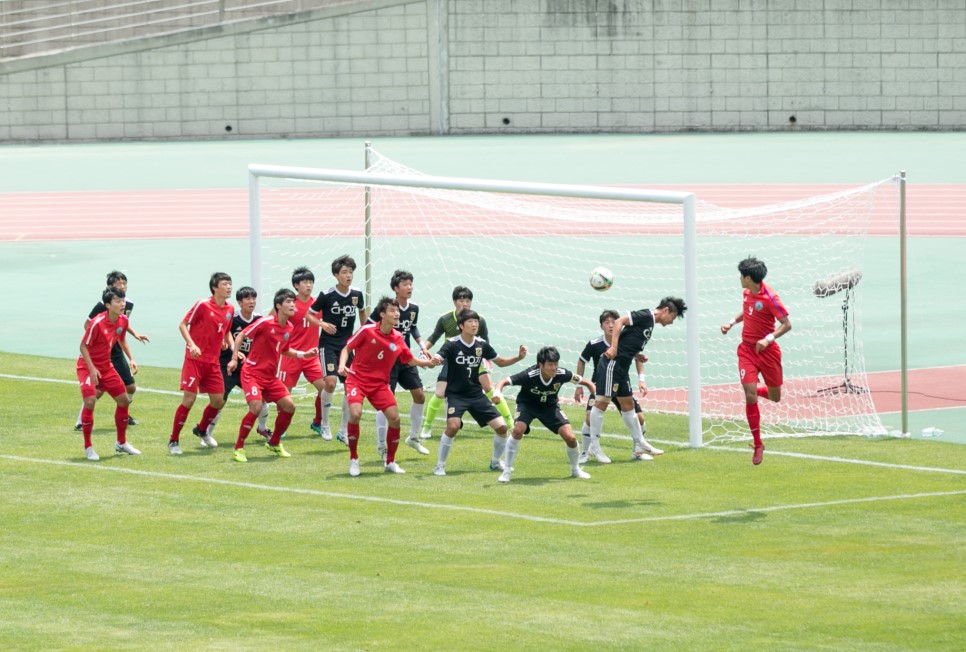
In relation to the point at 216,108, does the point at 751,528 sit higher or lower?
lower

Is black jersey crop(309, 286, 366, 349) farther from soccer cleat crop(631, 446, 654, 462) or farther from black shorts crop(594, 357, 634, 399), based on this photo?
soccer cleat crop(631, 446, 654, 462)

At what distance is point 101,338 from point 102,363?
0.26m

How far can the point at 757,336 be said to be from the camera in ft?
49.3

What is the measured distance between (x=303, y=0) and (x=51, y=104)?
7884 mm

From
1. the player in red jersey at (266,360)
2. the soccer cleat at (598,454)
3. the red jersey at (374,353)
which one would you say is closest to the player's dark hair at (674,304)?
the soccer cleat at (598,454)

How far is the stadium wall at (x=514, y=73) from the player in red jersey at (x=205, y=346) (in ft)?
96.3

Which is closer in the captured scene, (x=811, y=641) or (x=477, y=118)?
(x=811, y=641)

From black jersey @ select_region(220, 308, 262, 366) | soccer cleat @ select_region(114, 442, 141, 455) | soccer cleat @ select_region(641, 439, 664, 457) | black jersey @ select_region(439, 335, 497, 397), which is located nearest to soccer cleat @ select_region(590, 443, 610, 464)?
soccer cleat @ select_region(641, 439, 664, 457)

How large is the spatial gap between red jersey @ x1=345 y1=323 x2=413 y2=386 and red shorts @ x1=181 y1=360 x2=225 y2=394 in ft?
5.52

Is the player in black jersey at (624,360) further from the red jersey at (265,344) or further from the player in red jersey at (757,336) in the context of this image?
the red jersey at (265,344)

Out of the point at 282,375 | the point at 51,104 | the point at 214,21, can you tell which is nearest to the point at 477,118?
the point at 214,21

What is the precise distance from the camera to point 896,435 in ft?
53.7

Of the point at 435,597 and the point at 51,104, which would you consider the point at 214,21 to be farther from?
the point at 435,597

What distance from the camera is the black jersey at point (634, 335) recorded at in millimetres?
15203
